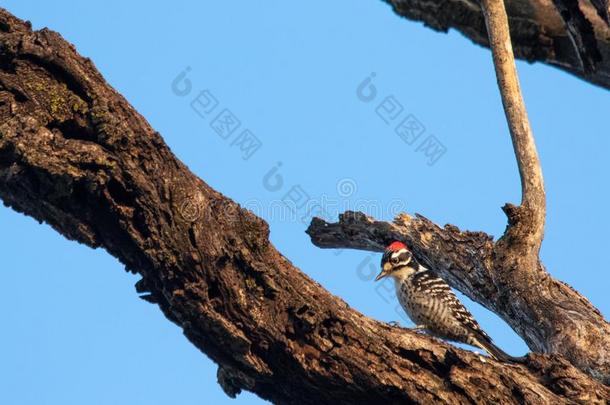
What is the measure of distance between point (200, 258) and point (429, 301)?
2.71 m

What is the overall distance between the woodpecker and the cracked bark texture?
255cm

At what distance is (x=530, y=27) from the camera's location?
849cm

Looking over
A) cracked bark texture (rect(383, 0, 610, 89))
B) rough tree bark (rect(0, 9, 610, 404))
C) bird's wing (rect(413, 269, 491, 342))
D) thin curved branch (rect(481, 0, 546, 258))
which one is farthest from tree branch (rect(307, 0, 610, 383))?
cracked bark texture (rect(383, 0, 610, 89))

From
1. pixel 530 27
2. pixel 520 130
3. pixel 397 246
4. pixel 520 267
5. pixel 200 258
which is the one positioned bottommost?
pixel 200 258

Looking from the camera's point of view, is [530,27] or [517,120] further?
[530,27]

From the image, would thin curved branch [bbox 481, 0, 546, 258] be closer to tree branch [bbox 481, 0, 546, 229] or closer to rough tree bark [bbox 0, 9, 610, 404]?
tree branch [bbox 481, 0, 546, 229]

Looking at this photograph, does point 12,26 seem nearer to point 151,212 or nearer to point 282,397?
point 151,212

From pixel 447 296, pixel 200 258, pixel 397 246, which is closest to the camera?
pixel 200 258

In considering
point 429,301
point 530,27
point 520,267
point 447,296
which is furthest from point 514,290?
point 530,27

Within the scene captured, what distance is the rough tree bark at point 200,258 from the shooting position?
16.1 feet

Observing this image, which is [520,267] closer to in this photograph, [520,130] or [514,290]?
[514,290]

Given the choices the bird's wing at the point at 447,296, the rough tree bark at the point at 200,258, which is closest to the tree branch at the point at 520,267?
the bird's wing at the point at 447,296

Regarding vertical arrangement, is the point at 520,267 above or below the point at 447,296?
above

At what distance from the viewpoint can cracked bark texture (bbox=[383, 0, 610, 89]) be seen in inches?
314
